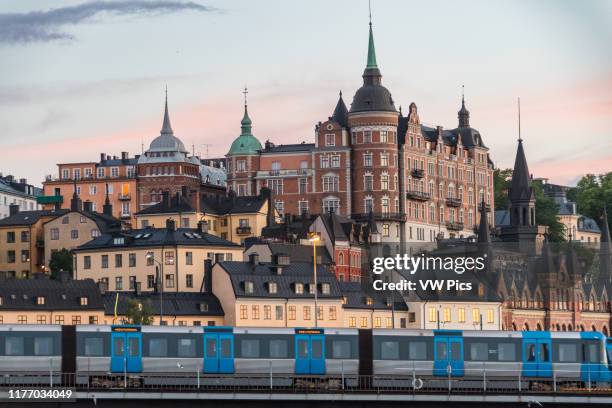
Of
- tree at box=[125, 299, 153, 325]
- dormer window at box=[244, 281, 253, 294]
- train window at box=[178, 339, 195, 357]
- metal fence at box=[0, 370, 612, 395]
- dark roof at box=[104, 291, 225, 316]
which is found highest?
dormer window at box=[244, 281, 253, 294]

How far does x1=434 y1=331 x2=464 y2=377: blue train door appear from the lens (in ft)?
349

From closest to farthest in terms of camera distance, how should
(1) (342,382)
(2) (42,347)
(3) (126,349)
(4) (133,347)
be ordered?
(1) (342,382) → (2) (42,347) → (3) (126,349) → (4) (133,347)

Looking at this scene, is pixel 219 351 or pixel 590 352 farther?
pixel 590 352

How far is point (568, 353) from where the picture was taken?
107500 millimetres

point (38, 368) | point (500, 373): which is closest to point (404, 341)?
point (500, 373)

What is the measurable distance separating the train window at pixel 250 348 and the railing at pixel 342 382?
4.45 ft

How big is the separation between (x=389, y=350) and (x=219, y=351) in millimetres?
8628

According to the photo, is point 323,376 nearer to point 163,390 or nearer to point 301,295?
point 163,390

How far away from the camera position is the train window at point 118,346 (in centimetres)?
10375

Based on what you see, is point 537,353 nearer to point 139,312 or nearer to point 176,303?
point 139,312

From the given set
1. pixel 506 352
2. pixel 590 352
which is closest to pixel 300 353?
pixel 506 352

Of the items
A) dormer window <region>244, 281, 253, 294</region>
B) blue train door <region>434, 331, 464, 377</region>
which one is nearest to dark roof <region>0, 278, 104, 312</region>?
dormer window <region>244, 281, 253, 294</region>

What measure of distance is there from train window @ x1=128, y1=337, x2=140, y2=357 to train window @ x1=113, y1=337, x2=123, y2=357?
17.8 inches

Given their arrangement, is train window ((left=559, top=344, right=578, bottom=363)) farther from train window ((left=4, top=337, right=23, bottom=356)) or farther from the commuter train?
train window ((left=4, top=337, right=23, bottom=356))
